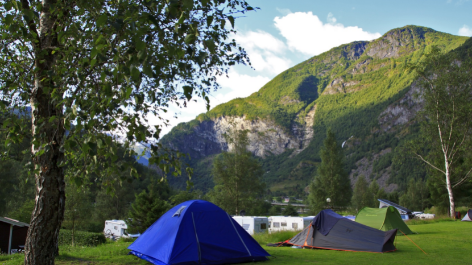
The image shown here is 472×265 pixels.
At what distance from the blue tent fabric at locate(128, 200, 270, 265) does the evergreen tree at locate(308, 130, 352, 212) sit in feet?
89.9

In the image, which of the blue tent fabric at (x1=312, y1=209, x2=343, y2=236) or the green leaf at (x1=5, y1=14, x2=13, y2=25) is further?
the blue tent fabric at (x1=312, y1=209, x2=343, y2=236)

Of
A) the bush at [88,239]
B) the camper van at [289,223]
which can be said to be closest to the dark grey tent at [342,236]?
the bush at [88,239]

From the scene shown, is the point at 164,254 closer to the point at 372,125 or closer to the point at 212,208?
the point at 212,208

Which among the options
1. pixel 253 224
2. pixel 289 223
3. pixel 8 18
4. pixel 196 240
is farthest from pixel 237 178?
pixel 8 18

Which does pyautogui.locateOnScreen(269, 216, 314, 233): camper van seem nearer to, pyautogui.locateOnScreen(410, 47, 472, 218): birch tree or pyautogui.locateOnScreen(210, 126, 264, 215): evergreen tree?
pyautogui.locateOnScreen(210, 126, 264, 215): evergreen tree

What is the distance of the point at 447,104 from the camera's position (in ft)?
69.6

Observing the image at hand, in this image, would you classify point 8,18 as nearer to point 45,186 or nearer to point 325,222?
point 45,186

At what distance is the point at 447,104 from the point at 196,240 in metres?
21.3

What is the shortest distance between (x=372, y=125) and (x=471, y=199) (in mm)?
123468

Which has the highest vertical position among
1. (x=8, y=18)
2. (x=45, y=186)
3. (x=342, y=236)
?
(x=8, y=18)

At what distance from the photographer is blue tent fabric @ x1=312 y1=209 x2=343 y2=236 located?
32.0 ft

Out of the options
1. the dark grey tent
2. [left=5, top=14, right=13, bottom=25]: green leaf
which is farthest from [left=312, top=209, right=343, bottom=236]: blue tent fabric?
[left=5, top=14, right=13, bottom=25]: green leaf

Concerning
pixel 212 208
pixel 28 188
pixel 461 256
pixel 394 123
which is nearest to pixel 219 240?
pixel 212 208

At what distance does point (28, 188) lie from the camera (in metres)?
33.5
